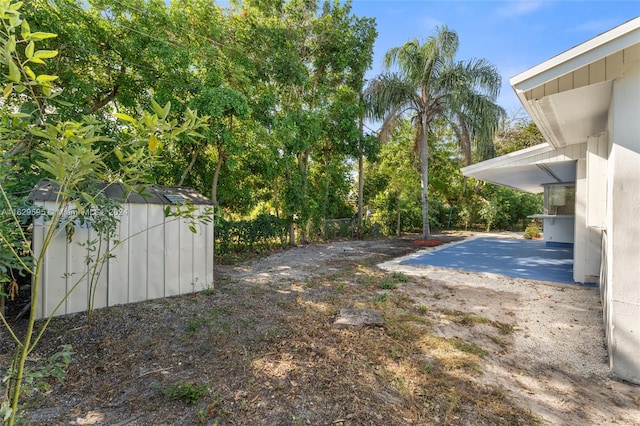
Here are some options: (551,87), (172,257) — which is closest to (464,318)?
Result: (551,87)

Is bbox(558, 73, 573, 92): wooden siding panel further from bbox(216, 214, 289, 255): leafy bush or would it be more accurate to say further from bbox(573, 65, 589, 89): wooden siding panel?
bbox(216, 214, 289, 255): leafy bush

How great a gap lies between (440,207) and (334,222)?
8.16 m

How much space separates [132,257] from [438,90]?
11.6m

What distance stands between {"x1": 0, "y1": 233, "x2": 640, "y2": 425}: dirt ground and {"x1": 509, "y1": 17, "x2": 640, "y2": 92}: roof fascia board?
2.69m

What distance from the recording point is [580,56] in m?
2.62

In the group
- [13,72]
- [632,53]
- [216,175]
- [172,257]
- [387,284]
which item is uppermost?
[632,53]

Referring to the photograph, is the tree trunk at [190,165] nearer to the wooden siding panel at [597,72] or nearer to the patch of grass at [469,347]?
the patch of grass at [469,347]

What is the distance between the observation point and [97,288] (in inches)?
152

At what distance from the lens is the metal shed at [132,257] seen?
346cm

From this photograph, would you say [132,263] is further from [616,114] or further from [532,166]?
[532,166]

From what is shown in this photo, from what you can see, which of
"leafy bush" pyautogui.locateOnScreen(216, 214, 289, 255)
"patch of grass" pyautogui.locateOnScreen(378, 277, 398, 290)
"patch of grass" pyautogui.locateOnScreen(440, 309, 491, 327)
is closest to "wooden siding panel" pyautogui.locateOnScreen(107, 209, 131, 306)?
"leafy bush" pyautogui.locateOnScreen(216, 214, 289, 255)

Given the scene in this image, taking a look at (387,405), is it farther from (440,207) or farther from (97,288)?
(440,207)

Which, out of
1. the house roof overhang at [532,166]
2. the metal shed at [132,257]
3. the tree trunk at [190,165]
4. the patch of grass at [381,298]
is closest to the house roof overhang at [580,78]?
the house roof overhang at [532,166]

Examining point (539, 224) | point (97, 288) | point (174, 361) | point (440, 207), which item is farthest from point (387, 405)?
point (539, 224)
